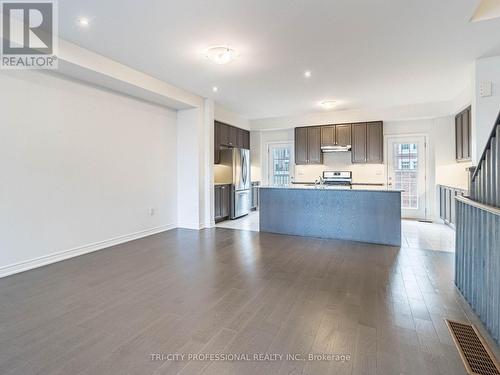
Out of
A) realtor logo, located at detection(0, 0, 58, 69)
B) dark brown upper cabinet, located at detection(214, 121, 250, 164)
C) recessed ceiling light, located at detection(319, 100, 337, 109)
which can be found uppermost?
recessed ceiling light, located at detection(319, 100, 337, 109)

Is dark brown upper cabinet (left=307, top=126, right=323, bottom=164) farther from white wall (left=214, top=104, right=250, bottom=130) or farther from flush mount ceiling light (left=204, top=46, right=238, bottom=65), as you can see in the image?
flush mount ceiling light (left=204, top=46, right=238, bottom=65)

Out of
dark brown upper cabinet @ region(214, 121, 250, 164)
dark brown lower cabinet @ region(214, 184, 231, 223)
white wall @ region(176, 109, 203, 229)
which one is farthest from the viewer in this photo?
dark brown upper cabinet @ region(214, 121, 250, 164)

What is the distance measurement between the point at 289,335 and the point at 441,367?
0.94 meters

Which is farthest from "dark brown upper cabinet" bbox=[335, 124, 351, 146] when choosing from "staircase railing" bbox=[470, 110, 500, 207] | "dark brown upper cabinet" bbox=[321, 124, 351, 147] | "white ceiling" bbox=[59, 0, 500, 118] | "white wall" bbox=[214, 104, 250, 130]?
"staircase railing" bbox=[470, 110, 500, 207]

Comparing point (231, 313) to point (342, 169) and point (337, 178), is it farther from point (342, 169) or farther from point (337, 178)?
point (342, 169)

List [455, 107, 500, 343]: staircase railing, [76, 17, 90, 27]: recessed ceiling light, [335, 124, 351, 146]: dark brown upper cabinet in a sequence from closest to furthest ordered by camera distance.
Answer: [455, 107, 500, 343]: staircase railing
[76, 17, 90, 27]: recessed ceiling light
[335, 124, 351, 146]: dark brown upper cabinet

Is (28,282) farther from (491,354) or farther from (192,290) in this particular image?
(491,354)

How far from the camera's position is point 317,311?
2.36 metres

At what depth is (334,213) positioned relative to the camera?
4.98 m

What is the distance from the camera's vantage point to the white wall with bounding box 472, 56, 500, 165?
3797 millimetres

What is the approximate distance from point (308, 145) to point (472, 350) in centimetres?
630

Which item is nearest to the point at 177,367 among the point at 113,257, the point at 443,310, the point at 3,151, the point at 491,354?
the point at 491,354

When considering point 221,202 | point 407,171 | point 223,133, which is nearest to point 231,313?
point 221,202

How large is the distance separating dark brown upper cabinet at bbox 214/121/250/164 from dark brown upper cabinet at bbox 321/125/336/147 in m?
2.29
